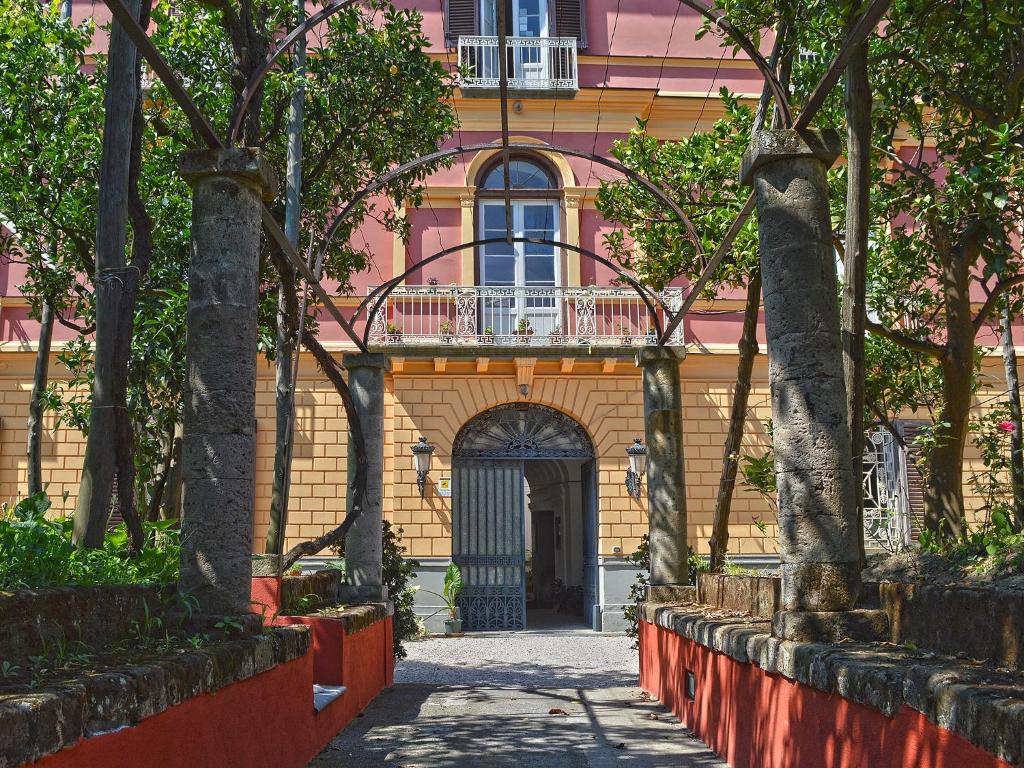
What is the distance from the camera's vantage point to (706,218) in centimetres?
984

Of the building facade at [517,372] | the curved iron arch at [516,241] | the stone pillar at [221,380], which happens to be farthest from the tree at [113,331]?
the building facade at [517,372]

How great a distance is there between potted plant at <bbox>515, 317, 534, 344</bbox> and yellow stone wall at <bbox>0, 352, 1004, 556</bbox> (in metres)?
0.37

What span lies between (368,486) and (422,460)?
7.32m

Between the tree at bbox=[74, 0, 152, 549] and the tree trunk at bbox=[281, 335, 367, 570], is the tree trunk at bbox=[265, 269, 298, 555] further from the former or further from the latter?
the tree at bbox=[74, 0, 152, 549]

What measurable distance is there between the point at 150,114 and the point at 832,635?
27.1 feet

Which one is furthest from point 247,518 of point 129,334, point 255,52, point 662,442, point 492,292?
point 492,292

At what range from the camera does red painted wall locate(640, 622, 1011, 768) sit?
9.77ft

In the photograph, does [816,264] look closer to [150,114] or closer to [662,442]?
[662,442]

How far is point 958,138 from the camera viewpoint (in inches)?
330

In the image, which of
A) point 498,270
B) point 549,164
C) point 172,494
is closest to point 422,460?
point 498,270

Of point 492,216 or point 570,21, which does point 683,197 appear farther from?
point 570,21

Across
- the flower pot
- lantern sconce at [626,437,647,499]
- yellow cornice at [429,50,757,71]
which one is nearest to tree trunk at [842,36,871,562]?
lantern sconce at [626,437,647,499]

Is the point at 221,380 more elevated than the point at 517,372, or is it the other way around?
the point at 517,372

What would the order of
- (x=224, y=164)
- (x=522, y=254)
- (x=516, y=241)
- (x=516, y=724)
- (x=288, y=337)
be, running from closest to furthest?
(x=224, y=164), (x=516, y=724), (x=516, y=241), (x=288, y=337), (x=522, y=254)
